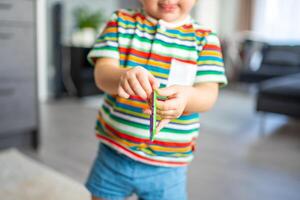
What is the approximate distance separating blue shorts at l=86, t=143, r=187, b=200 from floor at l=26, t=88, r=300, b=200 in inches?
33.7

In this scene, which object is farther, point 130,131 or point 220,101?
point 220,101

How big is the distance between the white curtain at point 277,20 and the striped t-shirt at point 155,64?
4.98 m

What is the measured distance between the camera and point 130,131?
0.64m

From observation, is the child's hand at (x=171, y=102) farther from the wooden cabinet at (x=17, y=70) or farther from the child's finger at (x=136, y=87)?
the wooden cabinet at (x=17, y=70)

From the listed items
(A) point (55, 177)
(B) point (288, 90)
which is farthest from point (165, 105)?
(B) point (288, 90)

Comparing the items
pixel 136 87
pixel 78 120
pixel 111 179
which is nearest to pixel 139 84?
pixel 136 87

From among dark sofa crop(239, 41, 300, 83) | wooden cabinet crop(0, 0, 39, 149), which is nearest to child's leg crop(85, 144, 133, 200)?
wooden cabinet crop(0, 0, 39, 149)

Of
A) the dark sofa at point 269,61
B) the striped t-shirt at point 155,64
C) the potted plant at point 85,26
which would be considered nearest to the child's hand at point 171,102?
the striped t-shirt at point 155,64

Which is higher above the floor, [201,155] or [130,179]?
[130,179]

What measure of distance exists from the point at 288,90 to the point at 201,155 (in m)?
0.89

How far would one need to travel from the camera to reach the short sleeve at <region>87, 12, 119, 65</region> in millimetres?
637

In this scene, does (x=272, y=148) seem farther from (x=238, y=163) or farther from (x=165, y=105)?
(x=165, y=105)

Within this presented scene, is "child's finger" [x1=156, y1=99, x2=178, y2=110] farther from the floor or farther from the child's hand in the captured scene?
the floor

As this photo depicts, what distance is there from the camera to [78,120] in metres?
2.68
